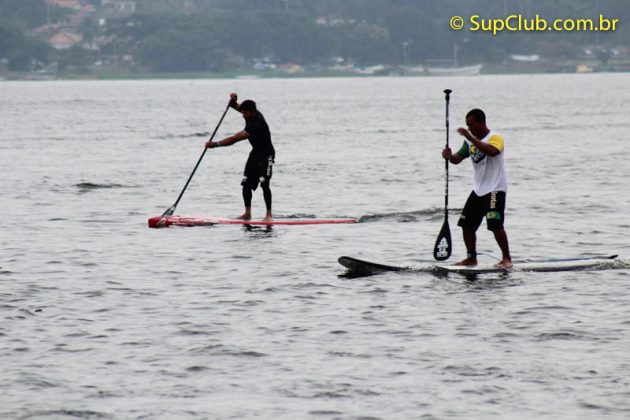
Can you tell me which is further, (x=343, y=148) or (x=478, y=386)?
(x=343, y=148)

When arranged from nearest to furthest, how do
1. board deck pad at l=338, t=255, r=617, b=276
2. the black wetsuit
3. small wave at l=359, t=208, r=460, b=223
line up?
1. board deck pad at l=338, t=255, r=617, b=276
2. the black wetsuit
3. small wave at l=359, t=208, r=460, b=223

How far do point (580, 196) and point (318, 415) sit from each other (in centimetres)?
1913

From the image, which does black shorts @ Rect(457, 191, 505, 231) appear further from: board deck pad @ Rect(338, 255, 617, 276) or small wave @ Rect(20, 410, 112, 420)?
small wave @ Rect(20, 410, 112, 420)

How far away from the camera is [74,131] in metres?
70.2

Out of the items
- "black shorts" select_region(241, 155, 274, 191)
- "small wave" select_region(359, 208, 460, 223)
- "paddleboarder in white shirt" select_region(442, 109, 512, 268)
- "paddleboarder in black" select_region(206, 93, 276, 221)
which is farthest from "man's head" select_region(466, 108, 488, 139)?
"small wave" select_region(359, 208, 460, 223)

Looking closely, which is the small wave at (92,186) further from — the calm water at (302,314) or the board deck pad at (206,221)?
the board deck pad at (206,221)

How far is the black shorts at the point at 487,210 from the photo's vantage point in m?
15.3

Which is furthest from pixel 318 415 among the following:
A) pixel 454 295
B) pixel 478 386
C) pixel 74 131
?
pixel 74 131

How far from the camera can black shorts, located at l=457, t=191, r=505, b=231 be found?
15.3m

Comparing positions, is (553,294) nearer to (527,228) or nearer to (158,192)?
(527,228)

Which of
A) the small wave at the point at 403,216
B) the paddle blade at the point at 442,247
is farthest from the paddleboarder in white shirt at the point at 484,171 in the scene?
the small wave at the point at 403,216

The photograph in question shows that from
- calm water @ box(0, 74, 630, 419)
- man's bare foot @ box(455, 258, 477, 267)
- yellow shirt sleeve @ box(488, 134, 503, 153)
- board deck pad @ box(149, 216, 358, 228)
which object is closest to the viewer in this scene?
calm water @ box(0, 74, 630, 419)

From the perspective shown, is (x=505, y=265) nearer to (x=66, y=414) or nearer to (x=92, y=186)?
(x=66, y=414)

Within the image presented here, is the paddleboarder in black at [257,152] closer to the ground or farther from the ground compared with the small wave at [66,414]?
farther from the ground
